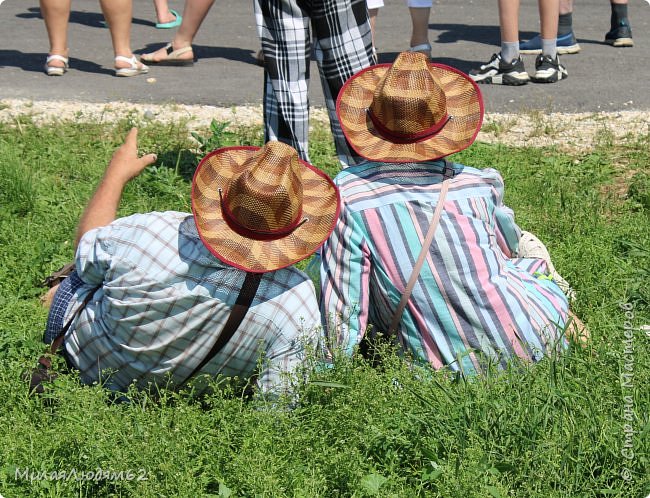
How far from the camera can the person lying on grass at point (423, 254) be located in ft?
10.5

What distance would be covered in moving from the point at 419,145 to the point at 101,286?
→ 128 cm

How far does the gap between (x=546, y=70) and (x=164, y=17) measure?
4.13 metres

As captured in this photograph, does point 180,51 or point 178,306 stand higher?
point 178,306

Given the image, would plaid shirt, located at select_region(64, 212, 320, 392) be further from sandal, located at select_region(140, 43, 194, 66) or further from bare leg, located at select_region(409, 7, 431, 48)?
sandal, located at select_region(140, 43, 194, 66)

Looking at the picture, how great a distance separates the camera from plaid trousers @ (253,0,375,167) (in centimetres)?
456

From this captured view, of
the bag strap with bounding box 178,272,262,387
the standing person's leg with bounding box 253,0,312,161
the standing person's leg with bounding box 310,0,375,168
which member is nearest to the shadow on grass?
the standing person's leg with bounding box 253,0,312,161

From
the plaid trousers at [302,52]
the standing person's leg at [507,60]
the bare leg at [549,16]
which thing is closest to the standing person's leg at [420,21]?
the standing person's leg at [507,60]

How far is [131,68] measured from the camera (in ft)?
25.1

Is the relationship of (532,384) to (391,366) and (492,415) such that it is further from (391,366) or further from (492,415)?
(391,366)

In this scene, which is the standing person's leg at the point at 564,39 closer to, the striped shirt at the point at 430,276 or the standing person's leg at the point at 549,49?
the standing person's leg at the point at 549,49

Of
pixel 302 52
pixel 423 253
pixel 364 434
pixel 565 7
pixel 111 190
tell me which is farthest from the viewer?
pixel 565 7

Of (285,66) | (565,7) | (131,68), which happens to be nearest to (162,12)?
(131,68)

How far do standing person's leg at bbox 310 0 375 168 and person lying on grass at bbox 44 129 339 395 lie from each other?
1556 millimetres

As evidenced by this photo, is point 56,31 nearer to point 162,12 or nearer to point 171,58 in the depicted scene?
point 171,58
